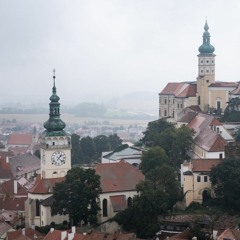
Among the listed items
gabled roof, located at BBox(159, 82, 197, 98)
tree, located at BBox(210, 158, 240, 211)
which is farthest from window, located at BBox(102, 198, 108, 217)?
gabled roof, located at BBox(159, 82, 197, 98)

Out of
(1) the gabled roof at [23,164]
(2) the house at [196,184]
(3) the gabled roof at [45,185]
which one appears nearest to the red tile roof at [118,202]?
(3) the gabled roof at [45,185]

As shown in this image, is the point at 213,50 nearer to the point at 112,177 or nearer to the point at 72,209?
the point at 112,177

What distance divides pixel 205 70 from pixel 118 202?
24.8 metres

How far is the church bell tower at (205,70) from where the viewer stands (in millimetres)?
73481

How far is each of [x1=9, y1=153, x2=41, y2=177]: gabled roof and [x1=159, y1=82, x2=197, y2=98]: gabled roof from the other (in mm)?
14643

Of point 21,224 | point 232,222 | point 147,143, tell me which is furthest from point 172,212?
point 147,143

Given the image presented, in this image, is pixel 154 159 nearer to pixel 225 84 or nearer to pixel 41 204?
pixel 41 204

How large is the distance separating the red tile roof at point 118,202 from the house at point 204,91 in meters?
19.7

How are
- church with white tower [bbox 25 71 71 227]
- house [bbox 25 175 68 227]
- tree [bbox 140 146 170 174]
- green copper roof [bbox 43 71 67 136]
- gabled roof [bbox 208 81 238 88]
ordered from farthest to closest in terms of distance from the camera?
1. gabled roof [bbox 208 81 238 88]
2. tree [bbox 140 146 170 174]
3. green copper roof [bbox 43 71 67 136]
4. church with white tower [bbox 25 71 71 227]
5. house [bbox 25 175 68 227]

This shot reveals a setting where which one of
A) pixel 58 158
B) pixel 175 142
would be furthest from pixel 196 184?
pixel 58 158

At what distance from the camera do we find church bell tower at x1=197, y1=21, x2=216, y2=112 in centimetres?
7348

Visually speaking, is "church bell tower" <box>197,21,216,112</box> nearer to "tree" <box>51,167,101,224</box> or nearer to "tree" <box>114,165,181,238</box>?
"tree" <box>114,165,181,238</box>

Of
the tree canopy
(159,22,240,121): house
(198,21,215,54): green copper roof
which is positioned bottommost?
Result: the tree canopy

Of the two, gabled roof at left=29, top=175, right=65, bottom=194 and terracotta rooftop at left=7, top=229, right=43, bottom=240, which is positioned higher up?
gabled roof at left=29, top=175, right=65, bottom=194
